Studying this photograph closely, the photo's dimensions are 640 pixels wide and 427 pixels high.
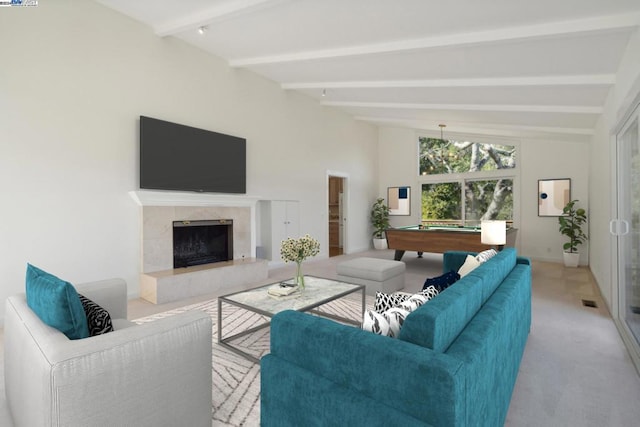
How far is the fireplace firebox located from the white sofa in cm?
317

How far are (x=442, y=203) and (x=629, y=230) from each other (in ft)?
19.4

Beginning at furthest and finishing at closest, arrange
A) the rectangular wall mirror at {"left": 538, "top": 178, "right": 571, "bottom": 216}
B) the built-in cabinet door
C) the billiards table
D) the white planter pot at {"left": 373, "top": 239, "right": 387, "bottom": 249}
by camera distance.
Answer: the white planter pot at {"left": 373, "top": 239, "right": 387, "bottom": 249} < the rectangular wall mirror at {"left": 538, "top": 178, "right": 571, "bottom": 216} < the billiards table < the built-in cabinet door

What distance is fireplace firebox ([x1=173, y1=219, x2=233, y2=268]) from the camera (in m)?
5.06

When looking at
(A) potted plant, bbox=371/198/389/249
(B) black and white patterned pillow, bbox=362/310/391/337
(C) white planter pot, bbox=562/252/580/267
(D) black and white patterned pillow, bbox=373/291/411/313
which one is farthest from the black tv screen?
(C) white planter pot, bbox=562/252/580/267

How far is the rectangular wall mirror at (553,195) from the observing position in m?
7.14

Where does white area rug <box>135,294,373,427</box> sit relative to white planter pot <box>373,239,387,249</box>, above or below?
below

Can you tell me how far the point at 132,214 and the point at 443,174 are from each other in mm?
7550

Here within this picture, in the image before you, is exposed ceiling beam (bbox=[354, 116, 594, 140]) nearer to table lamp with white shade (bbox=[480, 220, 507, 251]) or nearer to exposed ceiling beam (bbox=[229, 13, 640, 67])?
table lamp with white shade (bbox=[480, 220, 507, 251])

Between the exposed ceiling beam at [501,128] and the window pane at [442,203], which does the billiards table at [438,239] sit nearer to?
the exposed ceiling beam at [501,128]

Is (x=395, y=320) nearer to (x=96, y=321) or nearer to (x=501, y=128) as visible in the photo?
(x=96, y=321)

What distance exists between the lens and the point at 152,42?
461 cm

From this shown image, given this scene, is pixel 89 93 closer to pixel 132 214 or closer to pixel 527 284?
A: pixel 132 214

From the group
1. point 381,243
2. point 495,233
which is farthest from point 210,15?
point 381,243

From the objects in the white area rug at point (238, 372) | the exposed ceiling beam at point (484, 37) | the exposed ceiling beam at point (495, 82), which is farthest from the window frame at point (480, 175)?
the white area rug at point (238, 372)
